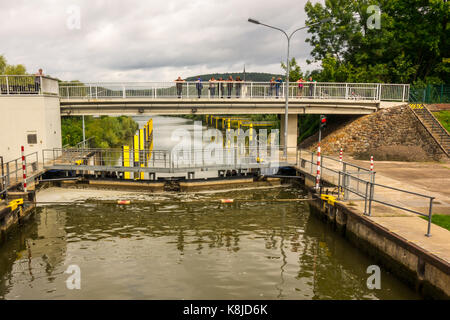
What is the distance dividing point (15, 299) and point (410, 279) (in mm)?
9230

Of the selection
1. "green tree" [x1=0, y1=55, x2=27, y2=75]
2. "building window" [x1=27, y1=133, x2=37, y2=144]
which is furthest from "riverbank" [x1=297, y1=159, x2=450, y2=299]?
"green tree" [x1=0, y1=55, x2=27, y2=75]

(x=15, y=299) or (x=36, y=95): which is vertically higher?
(x=36, y=95)

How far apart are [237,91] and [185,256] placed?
15.6 meters

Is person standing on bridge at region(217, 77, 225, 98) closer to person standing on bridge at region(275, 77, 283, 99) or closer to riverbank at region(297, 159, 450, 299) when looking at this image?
person standing on bridge at region(275, 77, 283, 99)

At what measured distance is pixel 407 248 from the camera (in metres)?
8.30

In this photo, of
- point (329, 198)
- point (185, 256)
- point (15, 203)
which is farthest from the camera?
point (329, 198)

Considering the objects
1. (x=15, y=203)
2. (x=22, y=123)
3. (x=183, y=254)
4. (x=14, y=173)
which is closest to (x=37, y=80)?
(x=22, y=123)

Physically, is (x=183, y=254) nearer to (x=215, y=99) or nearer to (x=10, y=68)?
(x=215, y=99)

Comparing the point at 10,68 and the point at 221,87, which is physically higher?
the point at 10,68

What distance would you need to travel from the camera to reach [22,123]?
19625mm

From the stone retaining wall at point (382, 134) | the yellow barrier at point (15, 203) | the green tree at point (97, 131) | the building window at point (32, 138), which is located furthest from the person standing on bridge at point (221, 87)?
the green tree at point (97, 131)
